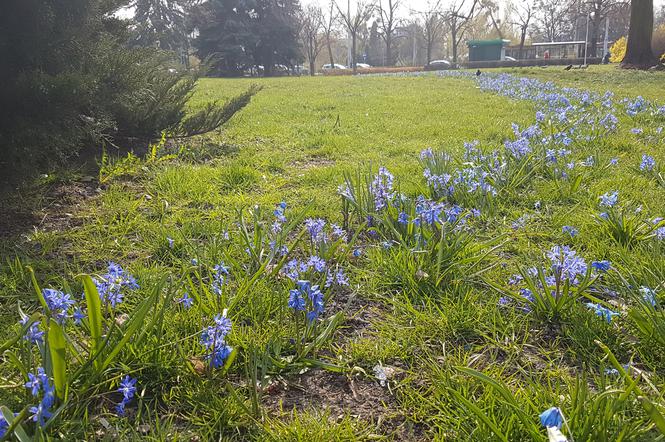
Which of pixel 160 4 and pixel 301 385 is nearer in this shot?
pixel 301 385

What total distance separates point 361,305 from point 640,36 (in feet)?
71.0

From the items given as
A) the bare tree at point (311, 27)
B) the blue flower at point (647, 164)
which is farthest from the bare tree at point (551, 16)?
the blue flower at point (647, 164)

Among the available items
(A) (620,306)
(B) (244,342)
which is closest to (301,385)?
(B) (244,342)

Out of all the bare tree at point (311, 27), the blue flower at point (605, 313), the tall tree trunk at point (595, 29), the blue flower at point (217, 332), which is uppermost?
the bare tree at point (311, 27)

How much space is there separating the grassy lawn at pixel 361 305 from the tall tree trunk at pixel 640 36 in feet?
59.0

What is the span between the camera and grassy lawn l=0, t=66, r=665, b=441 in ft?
4.49

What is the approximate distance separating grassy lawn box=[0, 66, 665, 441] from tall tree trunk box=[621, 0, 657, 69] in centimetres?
1798

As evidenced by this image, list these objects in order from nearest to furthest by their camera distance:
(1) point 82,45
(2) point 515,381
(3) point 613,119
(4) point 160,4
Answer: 1. (2) point 515,381
2. (1) point 82,45
3. (3) point 613,119
4. (4) point 160,4

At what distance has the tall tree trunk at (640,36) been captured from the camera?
1722 cm

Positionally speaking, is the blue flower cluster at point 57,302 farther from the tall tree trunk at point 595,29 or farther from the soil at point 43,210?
the tall tree trunk at point 595,29

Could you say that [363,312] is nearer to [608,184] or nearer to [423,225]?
[423,225]

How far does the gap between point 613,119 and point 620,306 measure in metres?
4.43

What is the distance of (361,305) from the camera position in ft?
6.89

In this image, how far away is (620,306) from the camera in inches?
71.6
